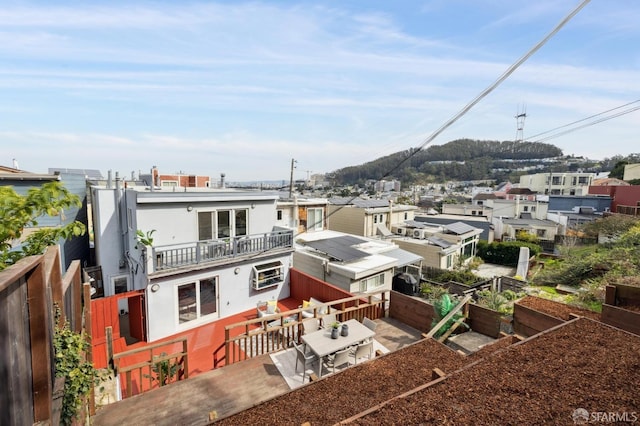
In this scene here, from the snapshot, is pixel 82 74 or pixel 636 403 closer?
pixel 636 403

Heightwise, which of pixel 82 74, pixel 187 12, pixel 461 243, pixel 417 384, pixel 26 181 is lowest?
pixel 461 243

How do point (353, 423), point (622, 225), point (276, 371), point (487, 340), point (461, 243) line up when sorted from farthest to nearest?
point (461, 243), point (622, 225), point (487, 340), point (276, 371), point (353, 423)

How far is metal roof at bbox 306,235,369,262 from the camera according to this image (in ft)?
43.6

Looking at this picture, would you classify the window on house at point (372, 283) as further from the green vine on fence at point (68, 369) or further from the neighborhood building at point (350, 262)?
the green vine on fence at point (68, 369)

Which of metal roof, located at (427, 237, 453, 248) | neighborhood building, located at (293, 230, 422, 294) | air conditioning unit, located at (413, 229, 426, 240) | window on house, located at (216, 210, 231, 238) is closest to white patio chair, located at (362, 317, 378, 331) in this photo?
neighborhood building, located at (293, 230, 422, 294)

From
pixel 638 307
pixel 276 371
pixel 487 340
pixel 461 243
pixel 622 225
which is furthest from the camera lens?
pixel 461 243

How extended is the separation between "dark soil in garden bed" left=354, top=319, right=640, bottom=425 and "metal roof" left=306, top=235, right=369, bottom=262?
8472 millimetres

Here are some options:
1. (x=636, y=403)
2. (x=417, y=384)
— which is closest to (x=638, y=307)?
(x=636, y=403)

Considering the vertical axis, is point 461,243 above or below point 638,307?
below

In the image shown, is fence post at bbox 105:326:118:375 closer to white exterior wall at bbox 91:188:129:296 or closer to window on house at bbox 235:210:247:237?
white exterior wall at bbox 91:188:129:296

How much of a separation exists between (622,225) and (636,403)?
27.9 meters

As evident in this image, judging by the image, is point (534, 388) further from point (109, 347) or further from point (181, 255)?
point (181, 255)

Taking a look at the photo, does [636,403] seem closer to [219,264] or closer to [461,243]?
[219,264]

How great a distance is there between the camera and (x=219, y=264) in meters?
10.8
